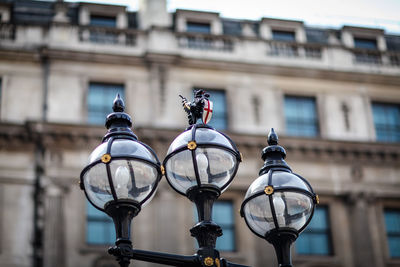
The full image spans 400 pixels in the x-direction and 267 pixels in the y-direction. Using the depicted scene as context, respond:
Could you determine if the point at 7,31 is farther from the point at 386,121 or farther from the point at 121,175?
the point at 121,175

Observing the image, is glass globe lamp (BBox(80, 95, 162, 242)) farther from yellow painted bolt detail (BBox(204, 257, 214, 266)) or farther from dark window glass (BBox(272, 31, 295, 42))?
dark window glass (BBox(272, 31, 295, 42))

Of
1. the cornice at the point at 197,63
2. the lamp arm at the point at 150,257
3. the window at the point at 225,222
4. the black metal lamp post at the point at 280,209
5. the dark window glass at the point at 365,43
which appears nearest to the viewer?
the lamp arm at the point at 150,257

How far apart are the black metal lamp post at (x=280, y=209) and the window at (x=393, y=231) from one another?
1746cm

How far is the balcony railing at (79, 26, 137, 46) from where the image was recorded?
25.1m

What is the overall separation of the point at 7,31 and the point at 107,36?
3288 mm

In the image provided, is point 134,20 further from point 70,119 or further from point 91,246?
point 91,246

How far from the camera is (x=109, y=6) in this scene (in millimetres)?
26062

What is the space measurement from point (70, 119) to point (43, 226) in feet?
11.9

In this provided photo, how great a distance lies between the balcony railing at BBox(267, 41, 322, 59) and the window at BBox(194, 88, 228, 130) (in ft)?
8.17

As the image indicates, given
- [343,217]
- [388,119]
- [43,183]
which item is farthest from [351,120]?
[43,183]

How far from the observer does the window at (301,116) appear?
25469 millimetres

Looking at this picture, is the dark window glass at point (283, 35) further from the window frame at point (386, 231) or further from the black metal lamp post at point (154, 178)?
the black metal lamp post at point (154, 178)

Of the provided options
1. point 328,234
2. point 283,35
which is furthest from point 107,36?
point 328,234

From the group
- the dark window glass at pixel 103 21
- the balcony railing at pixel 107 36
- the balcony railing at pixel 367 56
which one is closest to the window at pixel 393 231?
the balcony railing at pixel 367 56
